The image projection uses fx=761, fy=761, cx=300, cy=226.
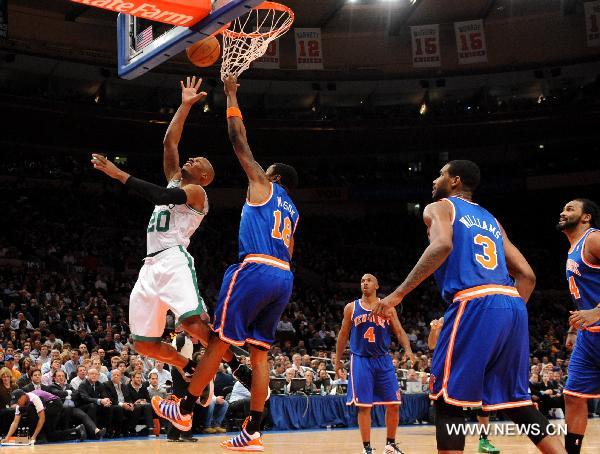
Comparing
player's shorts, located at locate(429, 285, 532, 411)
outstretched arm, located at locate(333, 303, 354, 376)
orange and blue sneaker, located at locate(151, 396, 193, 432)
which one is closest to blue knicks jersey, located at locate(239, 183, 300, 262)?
orange and blue sneaker, located at locate(151, 396, 193, 432)

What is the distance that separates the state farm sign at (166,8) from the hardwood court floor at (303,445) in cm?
607

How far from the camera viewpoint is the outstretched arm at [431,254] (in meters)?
5.15

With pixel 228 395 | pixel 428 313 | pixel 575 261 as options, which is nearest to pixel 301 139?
pixel 428 313

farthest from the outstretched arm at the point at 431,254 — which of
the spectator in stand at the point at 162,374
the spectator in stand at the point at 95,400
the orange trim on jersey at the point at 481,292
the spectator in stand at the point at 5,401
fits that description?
the spectator in stand at the point at 162,374

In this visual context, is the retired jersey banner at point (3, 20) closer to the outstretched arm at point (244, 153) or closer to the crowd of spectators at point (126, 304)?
the crowd of spectators at point (126, 304)

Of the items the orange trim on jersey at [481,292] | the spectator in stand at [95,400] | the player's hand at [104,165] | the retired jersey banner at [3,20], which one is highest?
the retired jersey banner at [3,20]

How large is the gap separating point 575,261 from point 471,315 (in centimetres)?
278

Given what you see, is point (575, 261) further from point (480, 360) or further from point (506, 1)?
point (506, 1)

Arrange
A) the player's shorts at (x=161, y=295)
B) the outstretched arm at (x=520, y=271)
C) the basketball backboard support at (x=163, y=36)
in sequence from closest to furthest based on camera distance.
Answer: the outstretched arm at (x=520, y=271), the basketball backboard support at (x=163, y=36), the player's shorts at (x=161, y=295)

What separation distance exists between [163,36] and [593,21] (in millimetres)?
25463

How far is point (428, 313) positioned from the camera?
96.0 feet

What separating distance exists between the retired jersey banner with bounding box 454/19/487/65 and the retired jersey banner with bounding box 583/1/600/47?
384 centimetres

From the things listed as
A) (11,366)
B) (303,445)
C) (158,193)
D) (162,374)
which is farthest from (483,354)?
(11,366)

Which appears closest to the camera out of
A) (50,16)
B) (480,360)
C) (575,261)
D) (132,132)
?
(480,360)
